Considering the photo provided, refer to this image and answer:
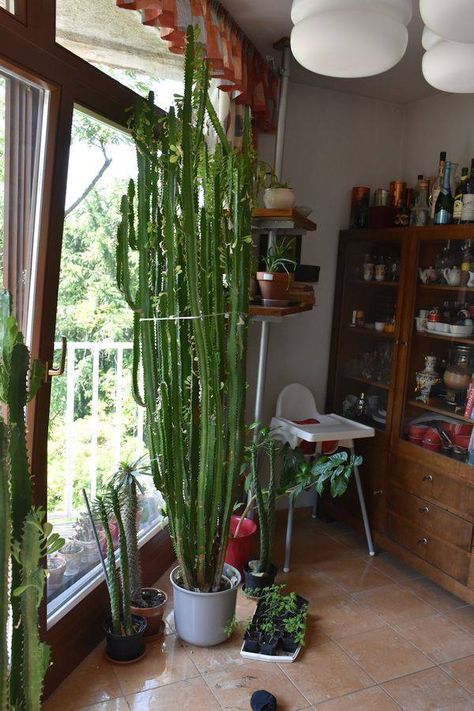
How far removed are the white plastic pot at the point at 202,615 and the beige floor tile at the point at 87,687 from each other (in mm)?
301

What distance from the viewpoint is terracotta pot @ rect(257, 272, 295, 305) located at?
103 inches

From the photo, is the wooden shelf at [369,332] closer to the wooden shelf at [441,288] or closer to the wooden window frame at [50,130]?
the wooden shelf at [441,288]

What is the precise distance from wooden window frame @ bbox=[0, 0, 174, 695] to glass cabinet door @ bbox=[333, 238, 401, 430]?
163cm

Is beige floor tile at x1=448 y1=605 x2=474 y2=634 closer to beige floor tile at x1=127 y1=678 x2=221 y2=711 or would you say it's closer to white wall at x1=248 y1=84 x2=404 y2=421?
beige floor tile at x1=127 y1=678 x2=221 y2=711

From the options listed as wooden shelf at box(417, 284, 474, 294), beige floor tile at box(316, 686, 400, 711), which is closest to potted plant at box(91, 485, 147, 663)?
beige floor tile at box(316, 686, 400, 711)

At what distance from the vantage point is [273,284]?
2623mm

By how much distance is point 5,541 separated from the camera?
124 cm

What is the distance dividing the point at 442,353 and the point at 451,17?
193cm

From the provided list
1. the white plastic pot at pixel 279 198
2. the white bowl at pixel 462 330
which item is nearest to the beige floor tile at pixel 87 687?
the white plastic pot at pixel 279 198

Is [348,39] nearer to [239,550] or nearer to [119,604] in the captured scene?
[119,604]

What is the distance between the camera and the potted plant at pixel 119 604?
6.73 ft

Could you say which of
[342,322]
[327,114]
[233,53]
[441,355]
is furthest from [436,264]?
[233,53]

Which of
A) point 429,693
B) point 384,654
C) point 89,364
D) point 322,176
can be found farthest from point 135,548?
point 322,176

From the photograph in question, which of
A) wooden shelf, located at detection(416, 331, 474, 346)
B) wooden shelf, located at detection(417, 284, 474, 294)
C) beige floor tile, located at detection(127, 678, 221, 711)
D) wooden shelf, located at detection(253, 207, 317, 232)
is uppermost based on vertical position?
wooden shelf, located at detection(253, 207, 317, 232)
